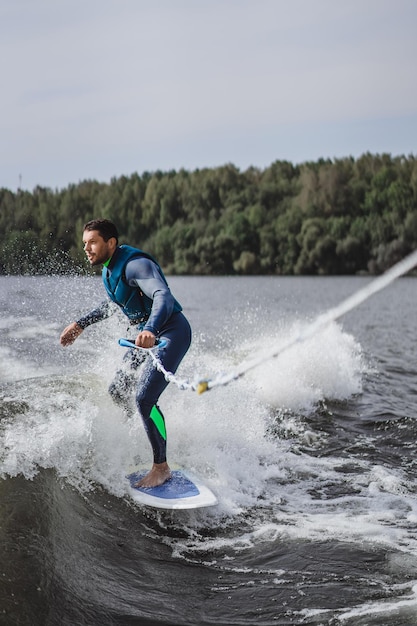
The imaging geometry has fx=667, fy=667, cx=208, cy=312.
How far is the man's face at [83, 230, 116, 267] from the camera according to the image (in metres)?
5.59

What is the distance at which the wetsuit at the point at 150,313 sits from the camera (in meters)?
5.46

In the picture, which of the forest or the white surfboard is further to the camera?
the forest

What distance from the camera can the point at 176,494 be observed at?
18.0ft

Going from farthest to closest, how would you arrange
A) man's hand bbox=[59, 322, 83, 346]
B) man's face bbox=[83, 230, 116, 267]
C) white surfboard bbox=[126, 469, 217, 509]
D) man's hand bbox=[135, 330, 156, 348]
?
man's hand bbox=[59, 322, 83, 346] < man's face bbox=[83, 230, 116, 267] < white surfboard bbox=[126, 469, 217, 509] < man's hand bbox=[135, 330, 156, 348]

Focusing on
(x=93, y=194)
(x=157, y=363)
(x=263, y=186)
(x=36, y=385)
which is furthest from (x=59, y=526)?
(x=263, y=186)

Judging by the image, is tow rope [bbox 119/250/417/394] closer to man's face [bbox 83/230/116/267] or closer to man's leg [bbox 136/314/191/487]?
man's leg [bbox 136/314/191/487]

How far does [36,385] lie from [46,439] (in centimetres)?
212

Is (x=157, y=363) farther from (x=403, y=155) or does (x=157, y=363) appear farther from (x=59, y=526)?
(x=403, y=155)

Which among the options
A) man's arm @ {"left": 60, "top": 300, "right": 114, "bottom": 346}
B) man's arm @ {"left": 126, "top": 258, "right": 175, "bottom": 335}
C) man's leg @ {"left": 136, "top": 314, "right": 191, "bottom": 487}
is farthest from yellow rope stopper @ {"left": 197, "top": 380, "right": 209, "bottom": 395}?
man's arm @ {"left": 60, "top": 300, "right": 114, "bottom": 346}

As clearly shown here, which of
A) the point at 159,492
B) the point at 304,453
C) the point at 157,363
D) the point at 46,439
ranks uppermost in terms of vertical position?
the point at 157,363

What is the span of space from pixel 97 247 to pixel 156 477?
Result: 6.61ft

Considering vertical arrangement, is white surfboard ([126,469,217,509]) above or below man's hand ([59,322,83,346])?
below

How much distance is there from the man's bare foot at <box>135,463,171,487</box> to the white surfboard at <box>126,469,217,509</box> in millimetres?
33

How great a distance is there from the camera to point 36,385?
316 inches
